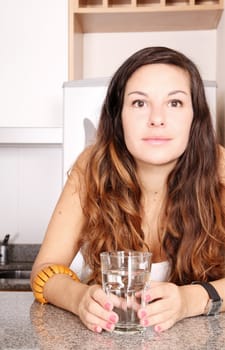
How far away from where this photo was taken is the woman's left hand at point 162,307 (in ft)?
2.83

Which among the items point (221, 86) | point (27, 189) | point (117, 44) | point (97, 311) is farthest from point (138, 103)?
point (27, 189)

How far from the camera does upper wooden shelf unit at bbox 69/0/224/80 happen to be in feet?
8.12

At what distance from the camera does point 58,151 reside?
2.89m

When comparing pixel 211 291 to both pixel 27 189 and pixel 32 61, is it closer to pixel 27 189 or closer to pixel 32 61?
pixel 32 61

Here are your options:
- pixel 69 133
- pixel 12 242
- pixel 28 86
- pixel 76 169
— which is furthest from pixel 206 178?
pixel 12 242

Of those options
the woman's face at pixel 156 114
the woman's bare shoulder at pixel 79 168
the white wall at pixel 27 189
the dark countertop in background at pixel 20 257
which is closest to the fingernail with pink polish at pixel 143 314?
the woman's face at pixel 156 114

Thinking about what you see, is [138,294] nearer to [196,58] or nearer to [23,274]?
[23,274]

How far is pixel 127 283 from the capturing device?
2.86ft

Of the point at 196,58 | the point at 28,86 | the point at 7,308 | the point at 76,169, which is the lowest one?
the point at 7,308

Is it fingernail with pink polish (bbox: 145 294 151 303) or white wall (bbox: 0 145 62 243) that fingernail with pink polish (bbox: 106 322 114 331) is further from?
white wall (bbox: 0 145 62 243)

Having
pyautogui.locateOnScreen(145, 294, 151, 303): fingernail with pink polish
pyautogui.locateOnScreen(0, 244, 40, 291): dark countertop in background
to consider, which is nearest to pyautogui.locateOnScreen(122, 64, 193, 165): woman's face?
pyautogui.locateOnScreen(145, 294, 151, 303): fingernail with pink polish

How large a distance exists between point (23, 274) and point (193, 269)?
1.50m

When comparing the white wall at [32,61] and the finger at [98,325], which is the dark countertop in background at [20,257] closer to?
the white wall at [32,61]

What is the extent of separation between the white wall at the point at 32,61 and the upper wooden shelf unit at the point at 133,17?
66mm
